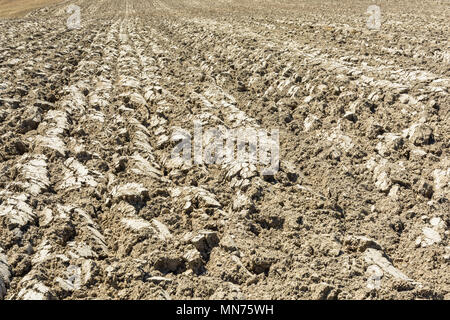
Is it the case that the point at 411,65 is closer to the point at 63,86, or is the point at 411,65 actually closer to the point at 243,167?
the point at 243,167

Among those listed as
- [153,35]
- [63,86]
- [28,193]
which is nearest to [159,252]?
[28,193]

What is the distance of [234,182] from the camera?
14.2ft

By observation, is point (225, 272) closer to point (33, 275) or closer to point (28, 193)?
point (33, 275)

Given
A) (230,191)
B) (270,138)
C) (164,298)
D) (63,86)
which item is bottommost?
(164,298)

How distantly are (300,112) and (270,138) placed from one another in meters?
1.08

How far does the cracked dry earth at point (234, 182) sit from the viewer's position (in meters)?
3.12

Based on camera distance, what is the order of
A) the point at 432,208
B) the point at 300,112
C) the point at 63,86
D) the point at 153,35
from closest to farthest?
the point at 432,208
the point at 300,112
the point at 63,86
the point at 153,35

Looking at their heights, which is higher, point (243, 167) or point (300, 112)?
point (300, 112)

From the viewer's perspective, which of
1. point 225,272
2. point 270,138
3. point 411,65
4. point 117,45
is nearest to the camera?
point 225,272

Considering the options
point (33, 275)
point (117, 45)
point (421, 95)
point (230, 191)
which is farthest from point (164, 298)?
point (117, 45)

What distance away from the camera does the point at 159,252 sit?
131 inches

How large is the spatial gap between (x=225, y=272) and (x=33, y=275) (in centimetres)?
174

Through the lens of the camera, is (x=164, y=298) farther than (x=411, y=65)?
No

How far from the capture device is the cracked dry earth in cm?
312
